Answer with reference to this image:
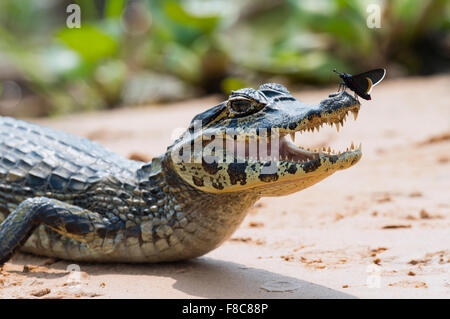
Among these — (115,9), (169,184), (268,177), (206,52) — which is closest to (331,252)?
(268,177)

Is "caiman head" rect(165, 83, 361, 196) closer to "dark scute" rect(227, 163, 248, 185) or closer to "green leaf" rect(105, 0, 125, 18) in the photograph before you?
"dark scute" rect(227, 163, 248, 185)

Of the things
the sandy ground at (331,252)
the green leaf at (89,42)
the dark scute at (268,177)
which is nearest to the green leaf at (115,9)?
the green leaf at (89,42)

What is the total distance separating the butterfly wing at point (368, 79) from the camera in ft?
9.93

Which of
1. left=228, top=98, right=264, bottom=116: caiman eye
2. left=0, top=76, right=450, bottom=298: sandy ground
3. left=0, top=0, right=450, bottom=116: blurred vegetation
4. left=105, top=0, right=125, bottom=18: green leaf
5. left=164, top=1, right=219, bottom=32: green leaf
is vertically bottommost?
left=0, top=76, right=450, bottom=298: sandy ground

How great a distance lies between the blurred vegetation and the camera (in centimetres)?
1055

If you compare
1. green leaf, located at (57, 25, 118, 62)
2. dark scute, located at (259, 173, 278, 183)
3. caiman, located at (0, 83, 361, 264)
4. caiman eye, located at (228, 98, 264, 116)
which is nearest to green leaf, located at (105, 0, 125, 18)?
green leaf, located at (57, 25, 118, 62)

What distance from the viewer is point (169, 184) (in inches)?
132

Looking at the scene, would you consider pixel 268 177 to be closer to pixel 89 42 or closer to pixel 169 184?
pixel 169 184

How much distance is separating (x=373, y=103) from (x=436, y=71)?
94.6 inches

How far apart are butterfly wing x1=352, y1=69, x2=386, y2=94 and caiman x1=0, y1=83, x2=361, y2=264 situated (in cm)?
20

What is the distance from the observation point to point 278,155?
117 inches

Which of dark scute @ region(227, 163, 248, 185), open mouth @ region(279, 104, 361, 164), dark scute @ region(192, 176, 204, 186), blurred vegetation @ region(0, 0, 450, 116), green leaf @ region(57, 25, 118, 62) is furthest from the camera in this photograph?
green leaf @ region(57, 25, 118, 62)

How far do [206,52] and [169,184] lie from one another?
325 inches

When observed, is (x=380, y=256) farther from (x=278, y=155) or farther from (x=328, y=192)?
(x=328, y=192)
